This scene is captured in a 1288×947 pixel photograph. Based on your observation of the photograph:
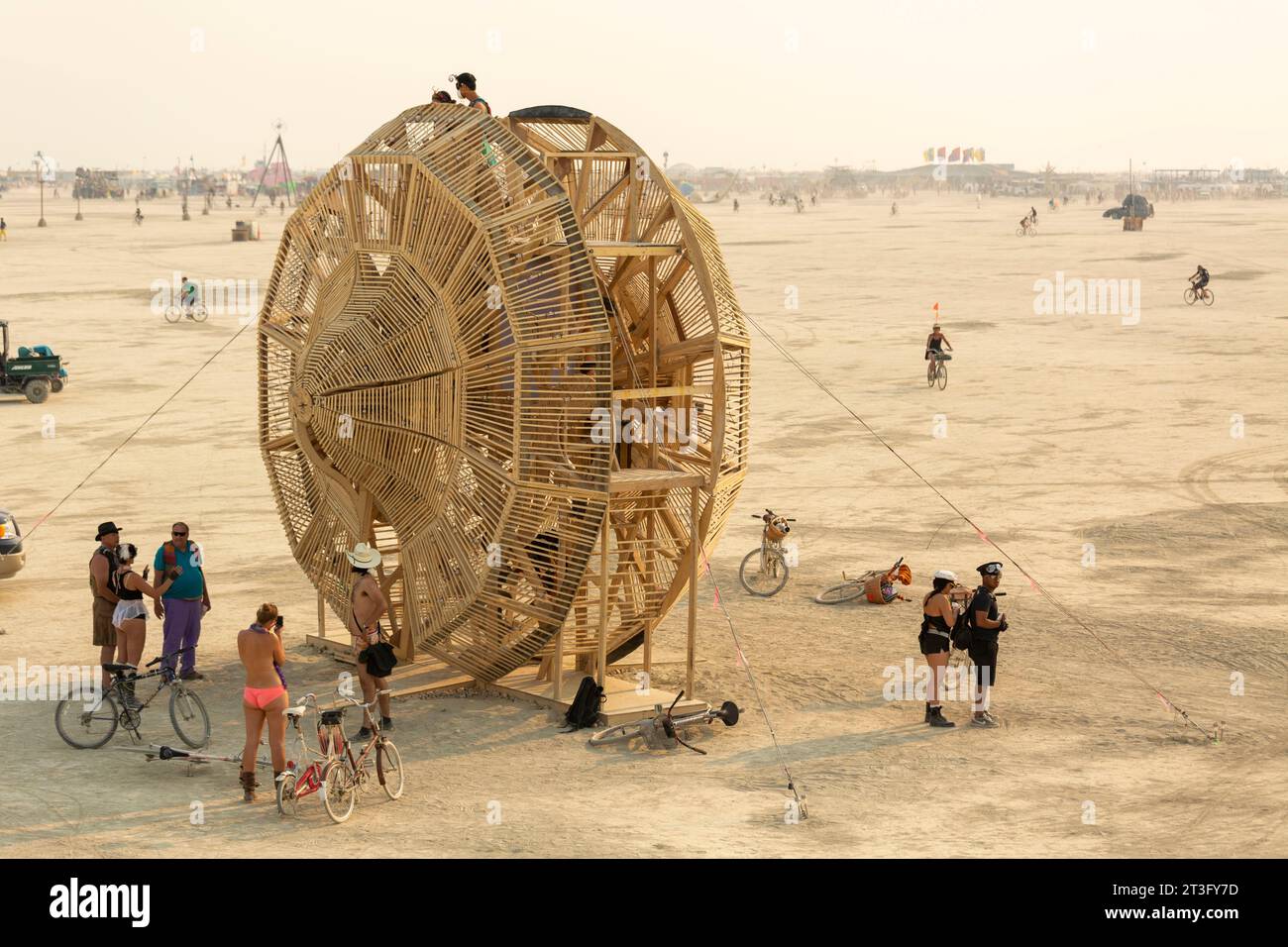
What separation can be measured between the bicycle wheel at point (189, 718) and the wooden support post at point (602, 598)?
11.7ft

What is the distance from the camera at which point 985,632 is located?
16.1m

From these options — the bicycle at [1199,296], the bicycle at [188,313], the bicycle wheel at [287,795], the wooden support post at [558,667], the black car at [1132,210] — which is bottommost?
the bicycle wheel at [287,795]

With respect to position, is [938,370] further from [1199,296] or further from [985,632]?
[985,632]

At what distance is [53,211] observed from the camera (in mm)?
A: 129375

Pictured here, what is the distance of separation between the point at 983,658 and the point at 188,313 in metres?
37.9

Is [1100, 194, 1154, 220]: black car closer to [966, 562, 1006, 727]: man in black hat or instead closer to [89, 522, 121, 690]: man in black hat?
[966, 562, 1006, 727]: man in black hat

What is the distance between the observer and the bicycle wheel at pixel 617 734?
50.4 ft

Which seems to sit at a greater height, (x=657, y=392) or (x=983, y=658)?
(x=657, y=392)

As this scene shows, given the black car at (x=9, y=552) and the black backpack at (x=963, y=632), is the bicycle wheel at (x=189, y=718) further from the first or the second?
the black backpack at (x=963, y=632)

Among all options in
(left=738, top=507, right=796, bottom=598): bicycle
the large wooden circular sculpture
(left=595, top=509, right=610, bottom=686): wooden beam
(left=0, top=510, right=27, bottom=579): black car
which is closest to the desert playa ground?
(left=738, top=507, right=796, bottom=598): bicycle

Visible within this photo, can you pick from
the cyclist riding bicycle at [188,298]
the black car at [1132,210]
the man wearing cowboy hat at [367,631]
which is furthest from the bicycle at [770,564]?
the black car at [1132,210]

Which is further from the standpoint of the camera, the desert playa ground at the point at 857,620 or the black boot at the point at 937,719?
the black boot at the point at 937,719

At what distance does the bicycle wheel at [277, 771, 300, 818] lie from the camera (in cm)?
1327

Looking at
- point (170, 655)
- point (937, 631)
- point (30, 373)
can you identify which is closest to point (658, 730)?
point (937, 631)
